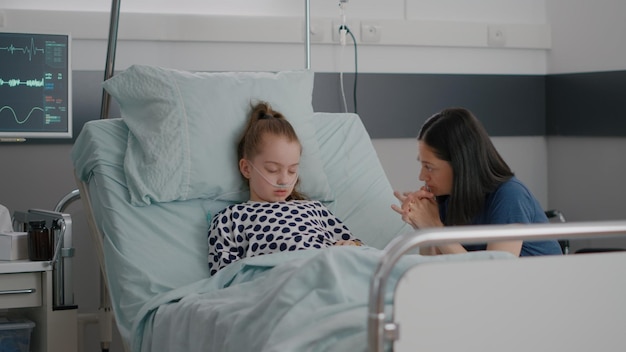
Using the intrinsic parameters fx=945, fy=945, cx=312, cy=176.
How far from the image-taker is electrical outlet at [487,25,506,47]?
424cm

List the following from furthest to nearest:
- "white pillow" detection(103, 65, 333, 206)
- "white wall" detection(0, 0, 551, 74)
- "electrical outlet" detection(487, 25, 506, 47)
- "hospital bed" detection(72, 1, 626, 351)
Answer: "electrical outlet" detection(487, 25, 506, 47)
"white wall" detection(0, 0, 551, 74)
"white pillow" detection(103, 65, 333, 206)
"hospital bed" detection(72, 1, 626, 351)

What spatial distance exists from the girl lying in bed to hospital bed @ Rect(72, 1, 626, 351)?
0.07 meters

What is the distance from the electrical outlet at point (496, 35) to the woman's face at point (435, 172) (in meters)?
1.59

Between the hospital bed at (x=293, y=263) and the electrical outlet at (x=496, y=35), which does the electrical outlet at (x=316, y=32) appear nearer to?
the hospital bed at (x=293, y=263)

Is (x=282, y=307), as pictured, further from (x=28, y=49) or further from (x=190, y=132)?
(x=28, y=49)

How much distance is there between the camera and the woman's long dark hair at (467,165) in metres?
2.72

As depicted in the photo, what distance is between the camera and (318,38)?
3.93m

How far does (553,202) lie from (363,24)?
128 cm

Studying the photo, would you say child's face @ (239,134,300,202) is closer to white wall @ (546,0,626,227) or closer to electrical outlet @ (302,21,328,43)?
electrical outlet @ (302,21,328,43)

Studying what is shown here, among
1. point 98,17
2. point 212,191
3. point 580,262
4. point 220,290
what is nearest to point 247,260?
point 220,290

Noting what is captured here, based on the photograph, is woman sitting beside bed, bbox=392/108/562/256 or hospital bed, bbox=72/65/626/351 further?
woman sitting beside bed, bbox=392/108/562/256

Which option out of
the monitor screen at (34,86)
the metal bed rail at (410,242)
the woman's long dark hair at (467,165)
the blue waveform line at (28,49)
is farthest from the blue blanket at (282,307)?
the blue waveform line at (28,49)

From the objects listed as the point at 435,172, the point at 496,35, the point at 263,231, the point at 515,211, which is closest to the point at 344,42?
the point at 496,35

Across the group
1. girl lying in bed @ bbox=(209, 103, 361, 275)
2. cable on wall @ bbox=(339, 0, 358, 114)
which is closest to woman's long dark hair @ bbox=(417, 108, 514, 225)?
girl lying in bed @ bbox=(209, 103, 361, 275)
